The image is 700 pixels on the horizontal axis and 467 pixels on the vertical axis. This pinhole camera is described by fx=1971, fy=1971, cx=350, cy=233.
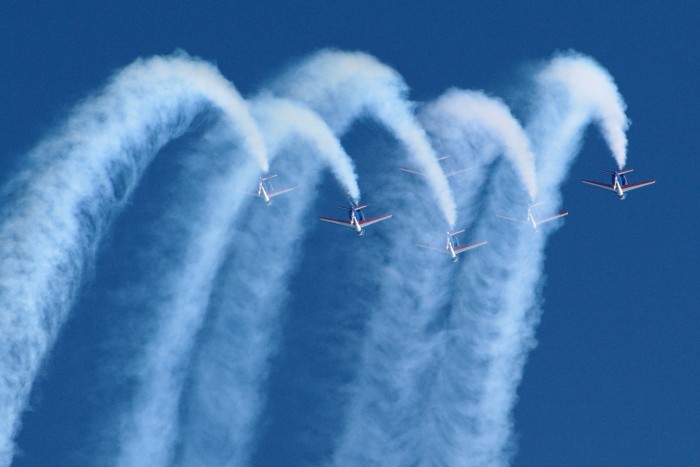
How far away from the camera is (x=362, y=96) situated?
108m

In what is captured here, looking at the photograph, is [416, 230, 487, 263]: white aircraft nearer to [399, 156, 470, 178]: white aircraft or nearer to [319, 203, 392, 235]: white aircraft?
[399, 156, 470, 178]: white aircraft

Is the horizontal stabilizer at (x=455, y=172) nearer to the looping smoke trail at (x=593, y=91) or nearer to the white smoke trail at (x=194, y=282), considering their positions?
the white smoke trail at (x=194, y=282)

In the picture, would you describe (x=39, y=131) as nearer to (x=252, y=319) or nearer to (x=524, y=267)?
(x=252, y=319)

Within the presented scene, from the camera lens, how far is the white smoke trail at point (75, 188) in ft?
327

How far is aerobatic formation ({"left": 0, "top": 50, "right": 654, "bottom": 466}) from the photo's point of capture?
10381 centimetres

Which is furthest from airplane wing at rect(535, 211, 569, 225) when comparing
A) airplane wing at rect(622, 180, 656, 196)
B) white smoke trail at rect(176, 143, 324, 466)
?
white smoke trail at rect(176, 143, 324, 466)

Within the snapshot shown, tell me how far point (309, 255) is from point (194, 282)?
9.37 metres

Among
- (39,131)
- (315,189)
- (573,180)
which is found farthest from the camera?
(573,180)

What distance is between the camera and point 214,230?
10781 centimetres

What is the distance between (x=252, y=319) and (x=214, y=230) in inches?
239

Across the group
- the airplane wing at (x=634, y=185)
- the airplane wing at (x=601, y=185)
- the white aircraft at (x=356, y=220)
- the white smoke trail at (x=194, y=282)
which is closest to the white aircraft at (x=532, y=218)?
the airplane wing at (x=601, y=185)

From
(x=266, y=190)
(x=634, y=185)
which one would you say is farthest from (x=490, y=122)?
(x=266, y=190)

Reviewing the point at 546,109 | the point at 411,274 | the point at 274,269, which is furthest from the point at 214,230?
the point at 546,109

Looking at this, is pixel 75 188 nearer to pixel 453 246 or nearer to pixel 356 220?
pixel 356 220
